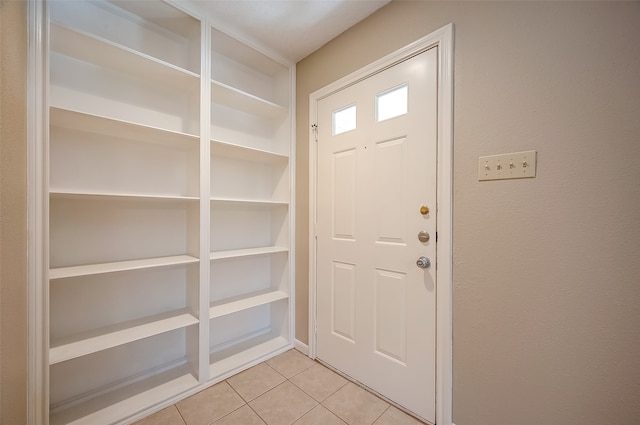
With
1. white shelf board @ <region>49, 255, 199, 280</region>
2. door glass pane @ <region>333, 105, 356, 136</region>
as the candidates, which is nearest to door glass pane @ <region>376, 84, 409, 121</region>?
door glass pane @ <region>333, 105, 356, 136</region>

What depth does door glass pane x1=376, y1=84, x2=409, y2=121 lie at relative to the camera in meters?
1.50

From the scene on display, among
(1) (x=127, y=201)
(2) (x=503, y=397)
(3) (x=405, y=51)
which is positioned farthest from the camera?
(1) (x=127, y=201)

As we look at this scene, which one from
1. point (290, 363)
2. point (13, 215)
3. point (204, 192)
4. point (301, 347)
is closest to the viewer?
point (13, 215)

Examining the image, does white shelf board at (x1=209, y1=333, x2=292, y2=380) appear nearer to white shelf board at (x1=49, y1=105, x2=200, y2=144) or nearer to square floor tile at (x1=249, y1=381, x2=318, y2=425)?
square floor tile at (x1=249, y1=381, x2=318, y2=425)

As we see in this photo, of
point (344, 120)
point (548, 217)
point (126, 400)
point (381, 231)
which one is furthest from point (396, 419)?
point (344, 120)

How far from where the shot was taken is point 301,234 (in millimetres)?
2150

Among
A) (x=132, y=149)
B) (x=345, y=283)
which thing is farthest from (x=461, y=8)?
(x=132, y=149)

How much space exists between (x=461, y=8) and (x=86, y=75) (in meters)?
2.16

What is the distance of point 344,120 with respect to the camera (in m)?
1.84

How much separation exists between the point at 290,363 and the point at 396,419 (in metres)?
0.87

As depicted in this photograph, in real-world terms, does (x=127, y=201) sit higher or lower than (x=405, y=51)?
lower

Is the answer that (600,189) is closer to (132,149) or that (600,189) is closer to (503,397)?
(503,397)

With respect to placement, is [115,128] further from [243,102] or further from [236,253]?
[236,253]

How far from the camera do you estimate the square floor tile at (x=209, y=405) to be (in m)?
1.43
